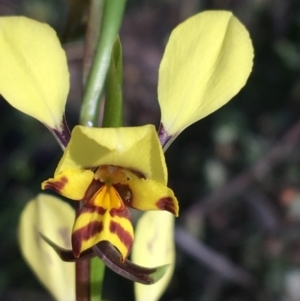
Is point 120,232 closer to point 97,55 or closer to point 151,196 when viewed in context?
point 151,196

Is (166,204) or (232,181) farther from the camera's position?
(232,181)

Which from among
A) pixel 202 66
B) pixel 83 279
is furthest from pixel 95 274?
pixel 202 66

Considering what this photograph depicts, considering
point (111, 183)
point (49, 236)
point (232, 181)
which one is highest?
point (111, 183)

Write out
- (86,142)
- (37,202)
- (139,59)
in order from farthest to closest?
(139,59), (37,202), (86,142)

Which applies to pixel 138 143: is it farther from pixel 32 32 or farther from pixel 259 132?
pixel 259 132

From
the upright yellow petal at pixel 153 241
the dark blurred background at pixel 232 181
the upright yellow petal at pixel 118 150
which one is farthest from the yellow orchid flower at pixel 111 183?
the dark blurred background at pixel 232 181

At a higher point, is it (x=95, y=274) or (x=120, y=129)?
(x=120, y=129)

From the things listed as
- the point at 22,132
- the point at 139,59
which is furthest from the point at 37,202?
the point at 139,59

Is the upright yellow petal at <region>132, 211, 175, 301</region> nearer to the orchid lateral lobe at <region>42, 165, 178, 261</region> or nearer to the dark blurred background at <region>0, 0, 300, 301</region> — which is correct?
the orchid lateral lobe at <region>42, 165, 178, 261</region>

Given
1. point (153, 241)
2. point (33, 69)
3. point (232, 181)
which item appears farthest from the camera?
point (232, 181)
